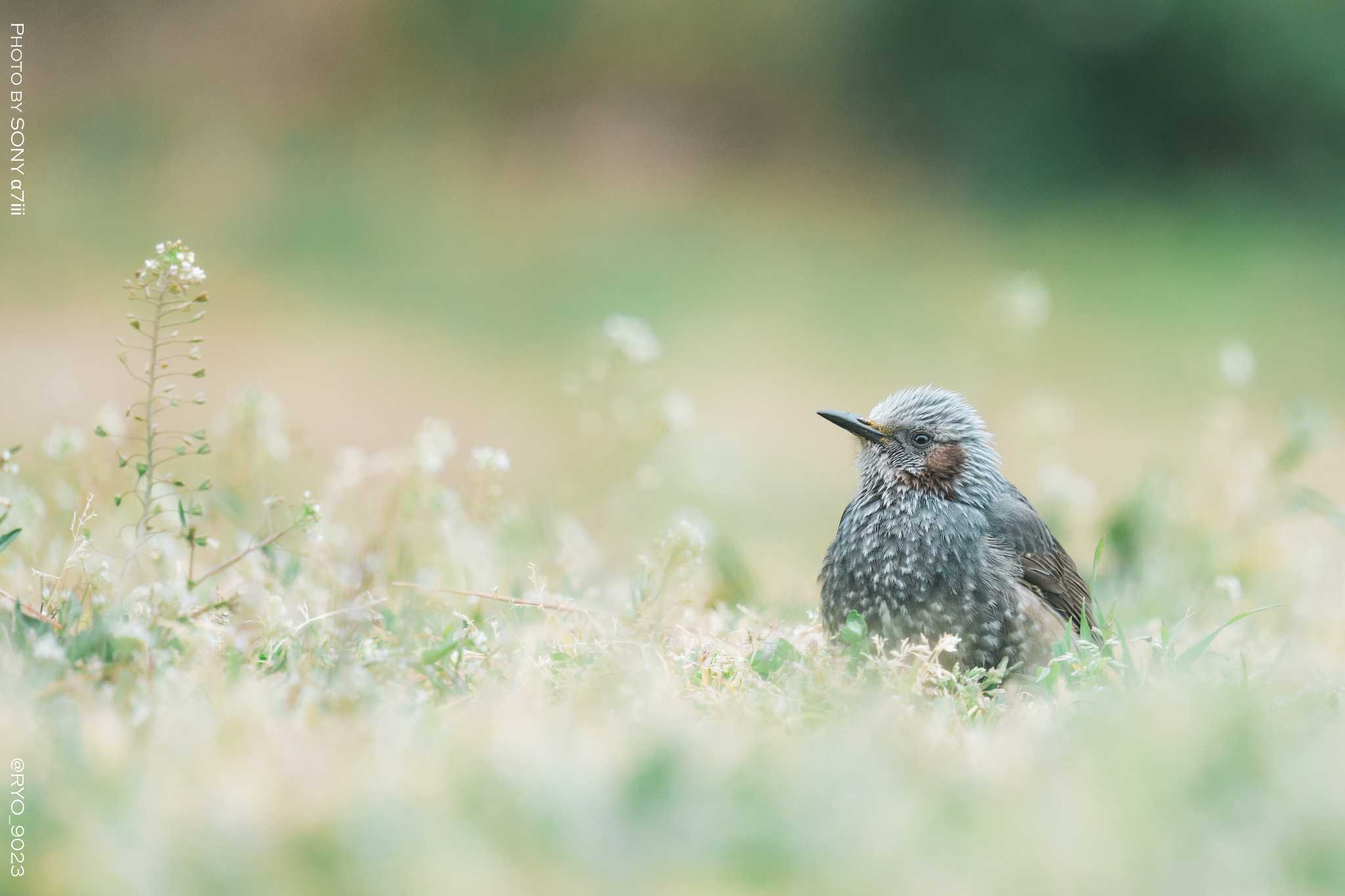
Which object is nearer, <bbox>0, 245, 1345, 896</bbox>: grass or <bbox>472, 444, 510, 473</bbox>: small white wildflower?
<bbox>0, 245, 1345, 896</bbox>: grass

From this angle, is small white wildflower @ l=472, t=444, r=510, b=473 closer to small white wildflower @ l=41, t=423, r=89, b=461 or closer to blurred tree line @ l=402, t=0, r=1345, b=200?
small white wildflower @ l=41, t=423, r=89, b=461

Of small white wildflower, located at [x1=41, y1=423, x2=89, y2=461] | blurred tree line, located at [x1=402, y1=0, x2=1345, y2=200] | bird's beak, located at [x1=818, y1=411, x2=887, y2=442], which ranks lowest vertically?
small white wildflower, located at [x1=41, y1=423, x2=89, y2=461]

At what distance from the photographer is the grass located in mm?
1699

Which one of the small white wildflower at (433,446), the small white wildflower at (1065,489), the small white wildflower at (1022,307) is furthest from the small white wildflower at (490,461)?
the small white wildflower at (1022,307)

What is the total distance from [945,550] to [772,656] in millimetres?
653

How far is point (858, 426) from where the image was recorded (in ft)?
13.0

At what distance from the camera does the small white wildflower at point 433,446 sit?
155 inches

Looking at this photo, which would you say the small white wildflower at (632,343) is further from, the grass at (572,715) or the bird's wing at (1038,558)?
the bird's wing at (1038,558)

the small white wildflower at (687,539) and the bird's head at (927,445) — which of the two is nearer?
the small white wildflower at (687,539)

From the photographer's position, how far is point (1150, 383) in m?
11.2

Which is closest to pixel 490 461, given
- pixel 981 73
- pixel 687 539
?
pixel 687 539

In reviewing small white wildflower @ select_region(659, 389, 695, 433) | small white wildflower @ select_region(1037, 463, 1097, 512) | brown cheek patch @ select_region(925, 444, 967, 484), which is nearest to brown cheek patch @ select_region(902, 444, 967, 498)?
brown cheek patch @ select_region(925, 444, 967, 484)

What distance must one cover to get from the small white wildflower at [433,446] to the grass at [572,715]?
0.05 feet

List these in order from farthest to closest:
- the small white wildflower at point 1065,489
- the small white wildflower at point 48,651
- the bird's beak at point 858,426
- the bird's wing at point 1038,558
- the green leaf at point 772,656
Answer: the small white wildflower at point 1065,489 < the bird's beak at point 858,426 < the bird's wing at point 1038,558 < the green leaf at point 772,656 < the small white wildflower at point 48,651
